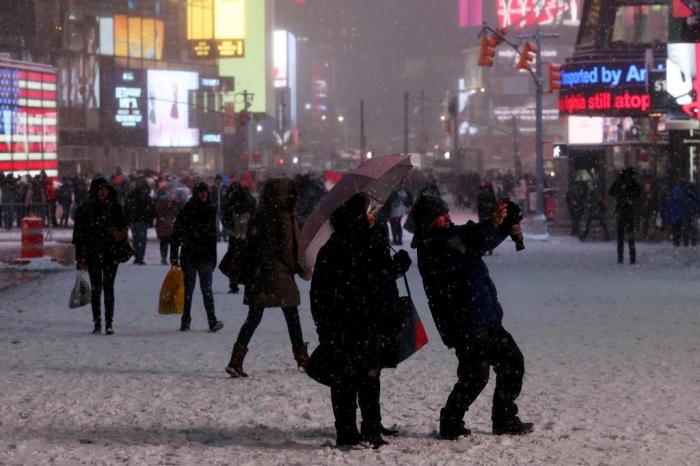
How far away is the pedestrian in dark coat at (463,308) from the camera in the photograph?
25.0ft

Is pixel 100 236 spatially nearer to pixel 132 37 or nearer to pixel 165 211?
pixel 165 211

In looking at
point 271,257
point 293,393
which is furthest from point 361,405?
point 271,257

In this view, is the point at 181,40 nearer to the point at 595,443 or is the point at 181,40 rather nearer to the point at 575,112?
the point at 575,112

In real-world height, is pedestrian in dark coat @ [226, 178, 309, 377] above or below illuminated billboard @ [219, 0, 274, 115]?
below

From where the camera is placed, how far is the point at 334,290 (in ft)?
25.0

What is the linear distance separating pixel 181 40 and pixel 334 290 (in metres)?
99.6

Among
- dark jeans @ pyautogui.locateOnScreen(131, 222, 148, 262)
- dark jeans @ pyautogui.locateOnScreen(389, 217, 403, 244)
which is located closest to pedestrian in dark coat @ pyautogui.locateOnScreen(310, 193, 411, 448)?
dark jeans @ pyautogui.locateOnScreen(131, 222, 148, 262)

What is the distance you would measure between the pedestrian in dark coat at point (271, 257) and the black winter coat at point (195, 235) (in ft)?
9.00

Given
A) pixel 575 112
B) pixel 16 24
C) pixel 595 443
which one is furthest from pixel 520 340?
pixel 16 24

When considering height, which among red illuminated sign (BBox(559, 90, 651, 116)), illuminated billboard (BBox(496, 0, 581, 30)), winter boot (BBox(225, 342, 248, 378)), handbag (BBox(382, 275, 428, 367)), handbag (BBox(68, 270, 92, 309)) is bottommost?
winter boot (BBox(225, 342, 248, 378))

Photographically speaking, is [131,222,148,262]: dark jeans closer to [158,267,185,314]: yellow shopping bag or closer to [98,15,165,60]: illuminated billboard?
[158,267,185,314]: yellow shopping bag

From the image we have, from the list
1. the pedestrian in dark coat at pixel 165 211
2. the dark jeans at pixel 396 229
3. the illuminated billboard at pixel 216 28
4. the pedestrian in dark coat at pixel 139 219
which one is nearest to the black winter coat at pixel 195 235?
the pedestrian in dark coat at pixel 165 211

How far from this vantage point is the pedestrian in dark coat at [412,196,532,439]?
761 centimetres

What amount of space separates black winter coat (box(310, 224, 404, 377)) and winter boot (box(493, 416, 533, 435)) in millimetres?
870
